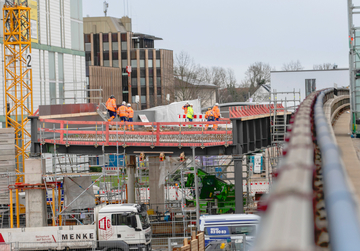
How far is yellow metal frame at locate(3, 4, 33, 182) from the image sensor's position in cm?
3697

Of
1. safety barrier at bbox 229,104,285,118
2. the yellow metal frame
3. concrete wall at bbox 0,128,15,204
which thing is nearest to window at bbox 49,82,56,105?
the yellow metal frame

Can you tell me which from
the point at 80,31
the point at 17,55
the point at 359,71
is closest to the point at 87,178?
the point at 359,71

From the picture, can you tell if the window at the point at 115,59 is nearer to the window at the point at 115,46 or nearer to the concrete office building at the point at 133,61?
the concrete office building at the point at 133,61

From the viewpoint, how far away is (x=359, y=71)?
58.5 feet

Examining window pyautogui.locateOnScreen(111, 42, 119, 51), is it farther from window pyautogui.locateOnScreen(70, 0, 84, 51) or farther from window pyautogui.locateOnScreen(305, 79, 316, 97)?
window pyautogui.locateOnScreen(305, 79, 316, 97)

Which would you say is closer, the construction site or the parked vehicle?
the parked vehicle

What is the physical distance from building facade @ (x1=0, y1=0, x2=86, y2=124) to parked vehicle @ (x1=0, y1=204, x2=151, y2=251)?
21.5 metres

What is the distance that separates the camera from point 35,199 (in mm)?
23828

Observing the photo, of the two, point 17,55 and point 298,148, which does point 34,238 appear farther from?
point 17,55

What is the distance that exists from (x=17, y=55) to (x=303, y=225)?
42144mm

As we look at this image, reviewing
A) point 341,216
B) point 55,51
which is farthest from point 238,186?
point 55,51

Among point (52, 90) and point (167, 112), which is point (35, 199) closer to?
point (167, 112)

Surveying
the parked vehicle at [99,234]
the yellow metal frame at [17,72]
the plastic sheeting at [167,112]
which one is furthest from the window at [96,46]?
the parked vehicle at [99,234]

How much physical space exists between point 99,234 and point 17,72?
24.0m
